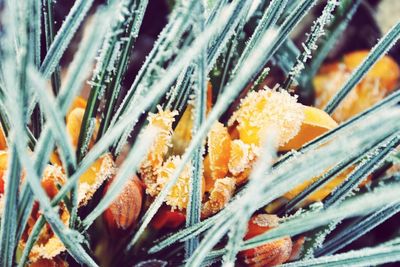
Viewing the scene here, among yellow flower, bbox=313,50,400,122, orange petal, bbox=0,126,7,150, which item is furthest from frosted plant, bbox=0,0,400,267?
yellow flower, bbox=313,50,400,122

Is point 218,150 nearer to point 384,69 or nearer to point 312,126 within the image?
point 312,126

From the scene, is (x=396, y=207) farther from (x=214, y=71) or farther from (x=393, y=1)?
(x=393, y=1)

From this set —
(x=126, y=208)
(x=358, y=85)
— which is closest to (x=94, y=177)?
(x=126, y=208)

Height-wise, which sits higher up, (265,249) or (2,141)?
(2,141)

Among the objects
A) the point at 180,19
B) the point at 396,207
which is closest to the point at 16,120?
the point at 180,19

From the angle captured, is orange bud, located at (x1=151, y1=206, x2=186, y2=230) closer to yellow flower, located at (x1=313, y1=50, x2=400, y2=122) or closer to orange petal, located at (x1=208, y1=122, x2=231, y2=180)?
orange petal, located at (x1=208, y1=122, x2=231, y2=180)
